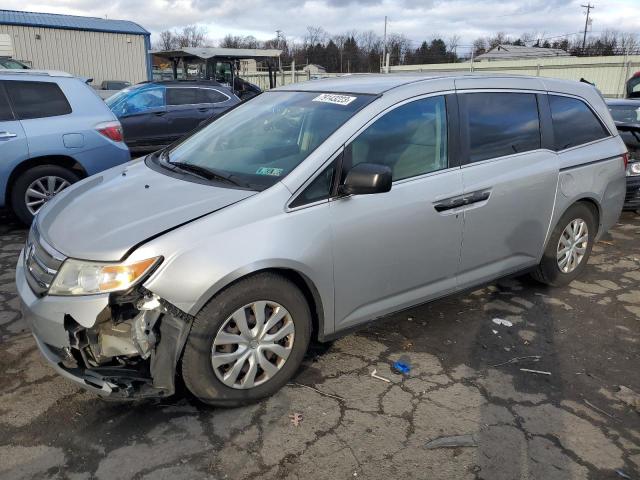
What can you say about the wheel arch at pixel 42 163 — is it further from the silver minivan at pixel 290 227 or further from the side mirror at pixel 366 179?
the side mirror at pixel 366 179

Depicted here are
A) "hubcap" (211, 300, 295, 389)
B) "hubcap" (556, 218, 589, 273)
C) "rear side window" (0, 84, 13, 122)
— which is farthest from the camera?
"rear side window" (0, 84, 13, 122)

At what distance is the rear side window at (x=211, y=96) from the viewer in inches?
407

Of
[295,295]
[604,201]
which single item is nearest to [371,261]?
[295,295]

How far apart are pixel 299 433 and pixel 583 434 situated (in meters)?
1.45

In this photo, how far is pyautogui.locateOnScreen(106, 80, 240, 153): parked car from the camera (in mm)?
9453

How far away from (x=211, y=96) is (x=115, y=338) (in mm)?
8540

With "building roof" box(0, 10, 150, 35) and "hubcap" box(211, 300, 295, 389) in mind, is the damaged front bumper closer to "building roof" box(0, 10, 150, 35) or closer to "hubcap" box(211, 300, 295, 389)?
"hubcap" box(211, 300, 295, 389)

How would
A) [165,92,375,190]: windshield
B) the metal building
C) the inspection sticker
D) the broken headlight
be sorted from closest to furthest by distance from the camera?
the broken headlight → the inspection sticker → [165,92,375,190]: windshield → the metal building

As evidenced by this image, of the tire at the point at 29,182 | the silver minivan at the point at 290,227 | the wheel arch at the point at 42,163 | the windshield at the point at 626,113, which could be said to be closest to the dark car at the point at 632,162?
the windshield at the point at 626,113

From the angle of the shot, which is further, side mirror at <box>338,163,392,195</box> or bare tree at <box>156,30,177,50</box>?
bare tree at <box>156,30,177,50</box>

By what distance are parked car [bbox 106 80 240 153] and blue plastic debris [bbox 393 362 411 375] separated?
7.02 metres

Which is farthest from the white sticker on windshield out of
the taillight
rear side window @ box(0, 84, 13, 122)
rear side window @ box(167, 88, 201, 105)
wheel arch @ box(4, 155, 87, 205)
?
rear side window @ box(167, 88, 201, 105)

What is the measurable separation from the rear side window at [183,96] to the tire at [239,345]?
8.11 metres

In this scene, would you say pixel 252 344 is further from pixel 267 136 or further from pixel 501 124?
pixel 501 124
